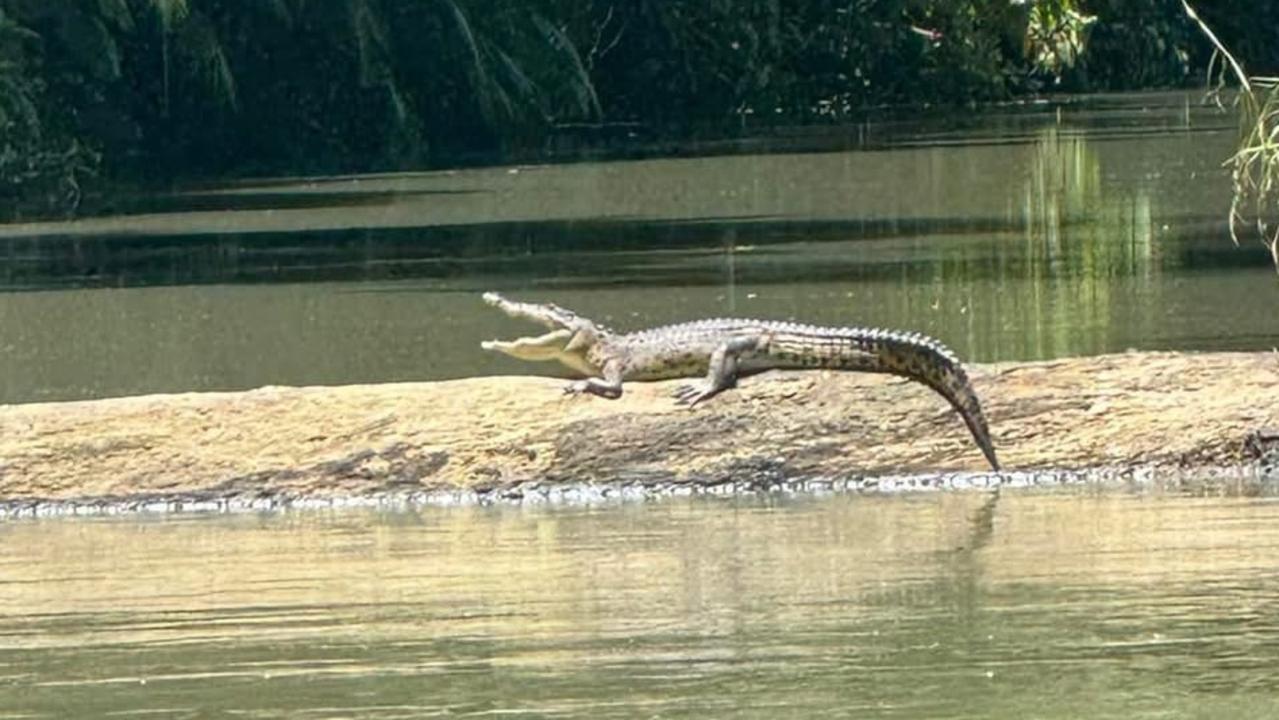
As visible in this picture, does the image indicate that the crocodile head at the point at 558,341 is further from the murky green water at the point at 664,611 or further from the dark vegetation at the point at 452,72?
the dark vegetation at the point at 452,72

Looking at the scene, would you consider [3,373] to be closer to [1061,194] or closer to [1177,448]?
[1177,448]

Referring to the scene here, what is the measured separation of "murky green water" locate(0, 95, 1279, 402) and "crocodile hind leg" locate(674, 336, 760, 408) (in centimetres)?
365

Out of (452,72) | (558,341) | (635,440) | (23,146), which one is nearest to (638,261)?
(558,341)

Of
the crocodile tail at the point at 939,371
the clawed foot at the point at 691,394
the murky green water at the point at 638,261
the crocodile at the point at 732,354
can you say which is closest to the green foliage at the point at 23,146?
the murky green water at the point at 638,261

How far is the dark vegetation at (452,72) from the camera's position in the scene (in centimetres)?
4259

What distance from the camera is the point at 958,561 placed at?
1009 cm

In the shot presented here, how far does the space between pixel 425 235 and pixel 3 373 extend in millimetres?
11949

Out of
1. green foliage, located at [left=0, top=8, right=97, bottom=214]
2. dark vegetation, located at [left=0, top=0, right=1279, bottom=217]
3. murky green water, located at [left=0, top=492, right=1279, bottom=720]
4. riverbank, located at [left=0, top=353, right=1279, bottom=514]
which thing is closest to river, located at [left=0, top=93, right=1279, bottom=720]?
murky green water, located at [left=0, top=492, right=1279, bottom=720]

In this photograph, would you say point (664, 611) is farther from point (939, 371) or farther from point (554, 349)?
point (554, 349)

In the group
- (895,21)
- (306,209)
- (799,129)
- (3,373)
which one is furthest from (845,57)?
(3,373)

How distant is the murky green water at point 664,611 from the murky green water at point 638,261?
5.34m

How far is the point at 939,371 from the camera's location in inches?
480

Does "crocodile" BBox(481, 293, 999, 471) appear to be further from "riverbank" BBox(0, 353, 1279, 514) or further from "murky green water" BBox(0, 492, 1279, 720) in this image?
"murky green water" BBox(0, 492, 1279, 720)

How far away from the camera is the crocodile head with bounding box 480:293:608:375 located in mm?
13852
